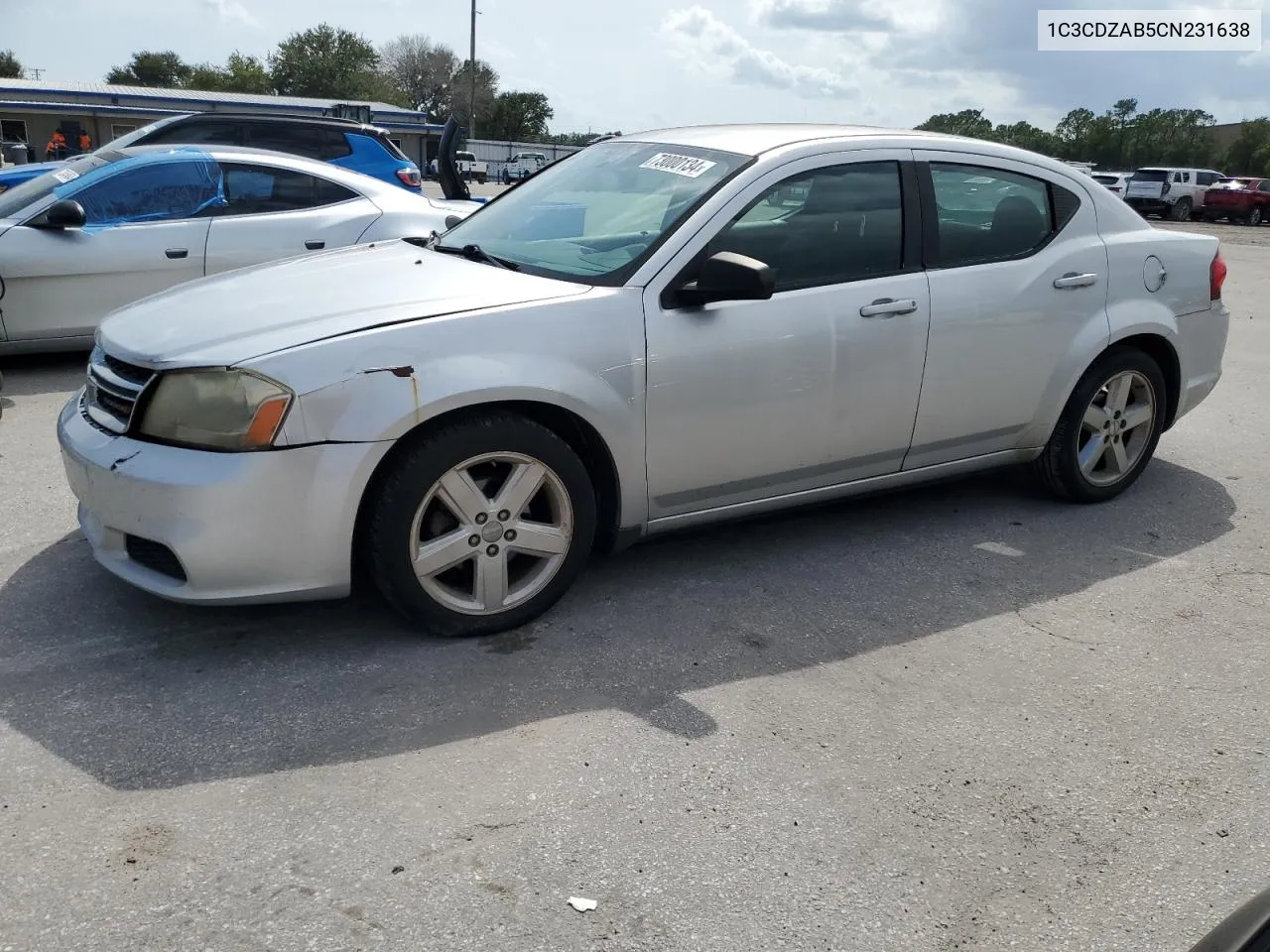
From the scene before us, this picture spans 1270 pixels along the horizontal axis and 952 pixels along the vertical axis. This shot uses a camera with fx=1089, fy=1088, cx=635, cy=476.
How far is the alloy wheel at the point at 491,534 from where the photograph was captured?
11.3 feet

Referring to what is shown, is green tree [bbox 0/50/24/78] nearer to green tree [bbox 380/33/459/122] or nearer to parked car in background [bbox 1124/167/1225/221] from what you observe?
green tree [bbox 380/33/459/122]

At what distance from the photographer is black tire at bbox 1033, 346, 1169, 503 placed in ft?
16.0

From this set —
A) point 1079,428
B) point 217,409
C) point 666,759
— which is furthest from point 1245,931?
point 1079,428

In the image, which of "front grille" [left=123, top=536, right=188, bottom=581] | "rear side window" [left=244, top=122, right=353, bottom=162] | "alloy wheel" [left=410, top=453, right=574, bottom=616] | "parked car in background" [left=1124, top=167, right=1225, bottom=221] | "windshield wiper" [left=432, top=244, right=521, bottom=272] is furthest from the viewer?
"parked car in background" [left=1124, top=167, right=1225, bottom=221]

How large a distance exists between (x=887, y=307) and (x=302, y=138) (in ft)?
26.5

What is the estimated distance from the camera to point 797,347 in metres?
3.95

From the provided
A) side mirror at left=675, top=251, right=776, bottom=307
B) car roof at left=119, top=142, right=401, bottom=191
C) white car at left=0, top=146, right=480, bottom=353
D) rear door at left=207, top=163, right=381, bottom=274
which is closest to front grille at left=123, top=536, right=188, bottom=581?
side mirror at left=675, top=251, right=776, bottom=307

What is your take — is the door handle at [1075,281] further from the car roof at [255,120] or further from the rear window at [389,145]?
the car roof at [255,120]

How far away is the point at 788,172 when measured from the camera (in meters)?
4.04

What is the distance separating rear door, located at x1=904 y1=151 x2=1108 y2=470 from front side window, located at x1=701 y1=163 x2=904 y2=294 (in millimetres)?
194

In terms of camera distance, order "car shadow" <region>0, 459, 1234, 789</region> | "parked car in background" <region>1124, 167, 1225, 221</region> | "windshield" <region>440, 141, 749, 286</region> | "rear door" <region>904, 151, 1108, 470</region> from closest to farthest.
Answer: "car shadow" <region>0, 459, 1234, 789</region> < "windshield" <region>440, 141, 749, 286</region> < "rear door" <region>904, 151, 1108, 470</region> < "parked car in background" <region>1124, 167, 1225, 221</region>

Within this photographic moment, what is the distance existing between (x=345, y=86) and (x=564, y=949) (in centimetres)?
9082

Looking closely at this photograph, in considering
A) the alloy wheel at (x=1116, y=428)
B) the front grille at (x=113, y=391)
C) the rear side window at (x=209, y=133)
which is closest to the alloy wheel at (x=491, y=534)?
the front grille at (x=113, y=391)

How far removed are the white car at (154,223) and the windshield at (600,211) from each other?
293 cm
